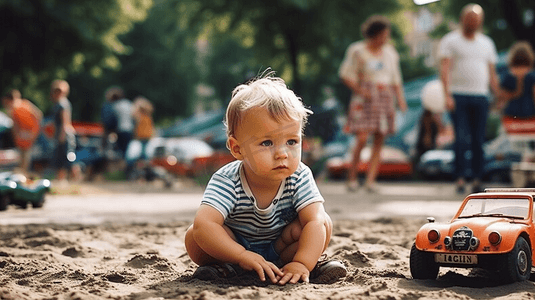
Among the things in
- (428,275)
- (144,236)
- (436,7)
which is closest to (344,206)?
(144,236)

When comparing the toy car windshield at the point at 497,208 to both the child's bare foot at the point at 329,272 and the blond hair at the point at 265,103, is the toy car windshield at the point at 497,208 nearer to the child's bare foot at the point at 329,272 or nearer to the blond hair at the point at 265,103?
the child's bare foot at the point at 329,272

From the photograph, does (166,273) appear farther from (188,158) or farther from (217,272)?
(188,158)

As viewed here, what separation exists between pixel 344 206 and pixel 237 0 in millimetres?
12074

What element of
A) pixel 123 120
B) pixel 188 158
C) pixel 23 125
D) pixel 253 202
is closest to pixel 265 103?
pixel 253 202

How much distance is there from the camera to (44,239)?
4445 millimetres

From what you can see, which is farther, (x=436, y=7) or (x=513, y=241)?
(x=436, y=7)

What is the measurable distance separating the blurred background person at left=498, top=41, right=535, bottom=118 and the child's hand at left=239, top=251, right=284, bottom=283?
6.59 metres

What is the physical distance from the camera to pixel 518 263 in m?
2.91

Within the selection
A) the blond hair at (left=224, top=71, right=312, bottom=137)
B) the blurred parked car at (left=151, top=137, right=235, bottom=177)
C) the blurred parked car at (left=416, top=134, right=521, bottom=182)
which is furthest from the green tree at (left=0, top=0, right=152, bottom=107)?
the blond hair at (left=224, top=71, right=312, bottom=137)

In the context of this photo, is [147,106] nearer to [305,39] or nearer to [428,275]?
[305,39]

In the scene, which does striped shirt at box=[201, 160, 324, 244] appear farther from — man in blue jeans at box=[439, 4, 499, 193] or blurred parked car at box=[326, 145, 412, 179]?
blurred parked car at box=[326, 145, 412, 179]

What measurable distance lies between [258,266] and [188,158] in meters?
16.6

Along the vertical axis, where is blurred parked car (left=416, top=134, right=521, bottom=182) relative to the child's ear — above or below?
below

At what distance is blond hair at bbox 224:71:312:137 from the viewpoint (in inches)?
118
